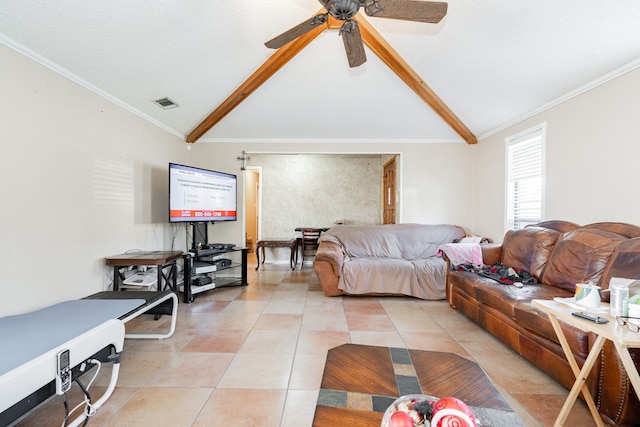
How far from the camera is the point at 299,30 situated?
2.04m

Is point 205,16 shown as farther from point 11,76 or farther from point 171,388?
point 171,388

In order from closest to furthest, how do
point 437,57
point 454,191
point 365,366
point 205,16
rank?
point 365,366, point 205,16, point 437,57, point 454,191

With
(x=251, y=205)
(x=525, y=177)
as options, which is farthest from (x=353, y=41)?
(x=251, y=205)

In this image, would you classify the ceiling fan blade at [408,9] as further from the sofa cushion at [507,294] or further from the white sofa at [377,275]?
the white sofa at [377,275]

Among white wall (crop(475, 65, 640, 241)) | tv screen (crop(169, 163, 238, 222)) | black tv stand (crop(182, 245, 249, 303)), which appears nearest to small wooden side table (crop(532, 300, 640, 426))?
white wall (crop(475, 65, 640, 241))

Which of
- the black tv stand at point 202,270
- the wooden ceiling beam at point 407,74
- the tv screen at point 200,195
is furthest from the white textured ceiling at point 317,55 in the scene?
the black tv stand at point 202,270

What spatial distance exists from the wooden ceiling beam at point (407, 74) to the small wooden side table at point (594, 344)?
276cm

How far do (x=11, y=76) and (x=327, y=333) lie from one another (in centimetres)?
320

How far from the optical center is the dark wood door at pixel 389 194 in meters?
5.33

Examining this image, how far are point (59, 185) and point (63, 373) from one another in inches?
68.6

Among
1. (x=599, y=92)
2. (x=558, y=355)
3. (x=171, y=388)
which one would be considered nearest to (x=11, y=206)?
(x=171, y=388)

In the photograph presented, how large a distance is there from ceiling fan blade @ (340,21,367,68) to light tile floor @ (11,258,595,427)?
2.42 metres

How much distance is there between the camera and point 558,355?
5.83 ft

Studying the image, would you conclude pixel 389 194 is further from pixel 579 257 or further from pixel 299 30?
pixel 299 30
